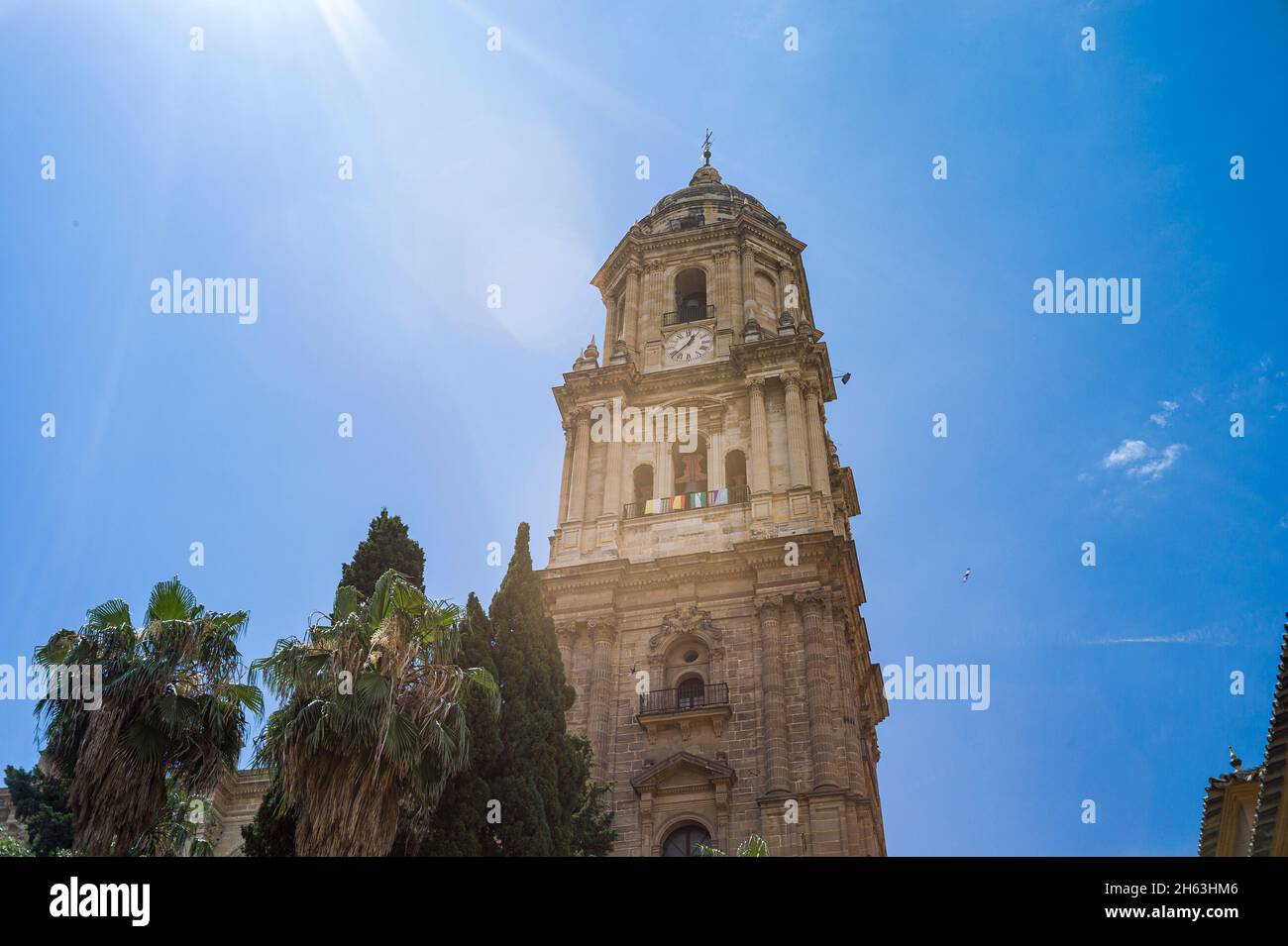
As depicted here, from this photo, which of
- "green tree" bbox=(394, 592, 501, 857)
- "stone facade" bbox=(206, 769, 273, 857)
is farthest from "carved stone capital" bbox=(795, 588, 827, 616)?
"stone facade" bbox=(206, 769, 273, 857)

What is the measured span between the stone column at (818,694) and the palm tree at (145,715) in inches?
663

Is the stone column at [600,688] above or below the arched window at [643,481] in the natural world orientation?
below

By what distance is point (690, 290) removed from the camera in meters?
47.0

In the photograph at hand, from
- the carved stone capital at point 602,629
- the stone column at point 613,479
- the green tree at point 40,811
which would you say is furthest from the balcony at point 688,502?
the green tree at point 40,811

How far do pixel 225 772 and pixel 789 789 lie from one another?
16.7 m

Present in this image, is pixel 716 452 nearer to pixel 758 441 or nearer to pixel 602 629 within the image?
pixel 758 441

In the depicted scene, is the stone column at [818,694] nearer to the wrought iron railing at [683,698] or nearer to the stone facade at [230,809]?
the wrought iron railing at [683,698]

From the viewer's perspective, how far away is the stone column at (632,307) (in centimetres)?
4394

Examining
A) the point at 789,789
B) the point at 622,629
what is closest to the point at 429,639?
the point at 789,789

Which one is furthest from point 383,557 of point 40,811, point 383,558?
point 40,811

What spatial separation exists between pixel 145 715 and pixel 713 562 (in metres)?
21.2

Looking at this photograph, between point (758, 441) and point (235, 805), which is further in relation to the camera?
point (758, 441)

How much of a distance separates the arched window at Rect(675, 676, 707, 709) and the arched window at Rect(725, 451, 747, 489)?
7586mm

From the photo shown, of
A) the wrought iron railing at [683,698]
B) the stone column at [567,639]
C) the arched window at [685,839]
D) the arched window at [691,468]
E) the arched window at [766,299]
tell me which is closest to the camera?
the arched window at [685,839]
